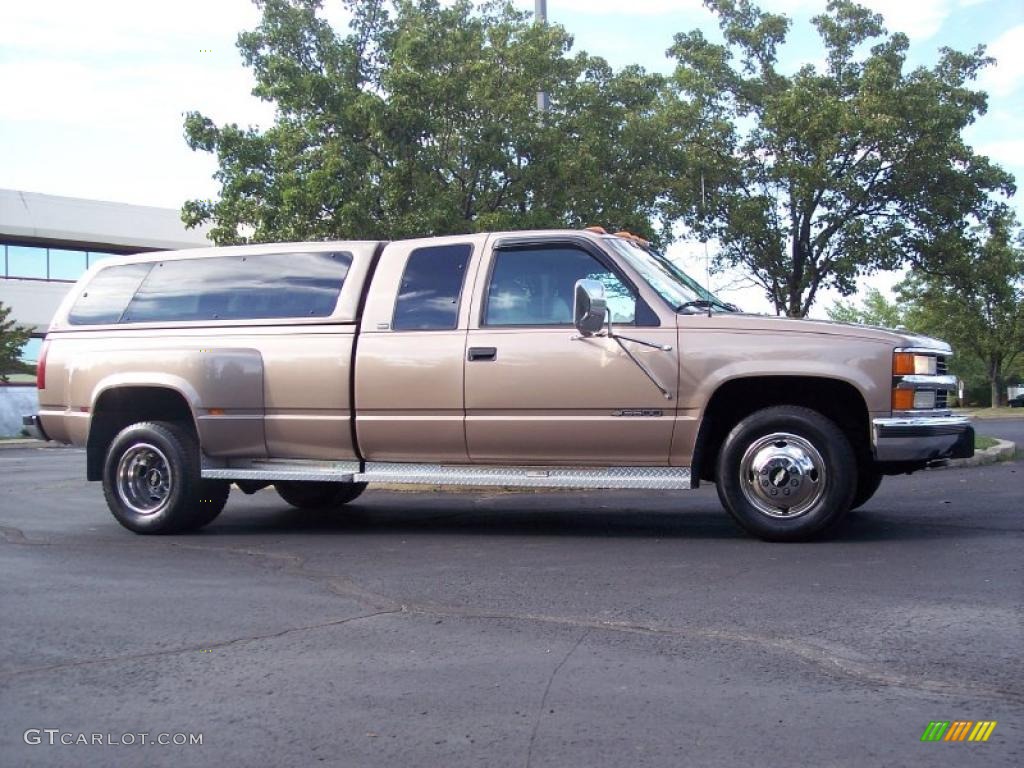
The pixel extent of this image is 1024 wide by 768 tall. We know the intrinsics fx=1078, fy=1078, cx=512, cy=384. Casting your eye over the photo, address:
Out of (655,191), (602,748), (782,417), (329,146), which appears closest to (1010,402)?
(655,191)

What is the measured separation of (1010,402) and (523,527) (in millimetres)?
55979

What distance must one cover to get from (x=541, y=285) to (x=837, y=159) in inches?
515

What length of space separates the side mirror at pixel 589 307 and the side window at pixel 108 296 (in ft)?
12.4

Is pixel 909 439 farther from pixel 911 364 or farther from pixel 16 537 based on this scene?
pixel 16 537

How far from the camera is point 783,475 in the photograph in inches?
271

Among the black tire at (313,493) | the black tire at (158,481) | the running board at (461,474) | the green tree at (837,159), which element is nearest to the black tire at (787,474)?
the running board at (461,474)

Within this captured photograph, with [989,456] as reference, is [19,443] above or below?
below

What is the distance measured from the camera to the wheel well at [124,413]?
8.39m

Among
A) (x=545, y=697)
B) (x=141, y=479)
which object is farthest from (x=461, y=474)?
(x=545, y=697)

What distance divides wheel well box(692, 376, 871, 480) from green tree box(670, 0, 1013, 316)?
37.1 feet

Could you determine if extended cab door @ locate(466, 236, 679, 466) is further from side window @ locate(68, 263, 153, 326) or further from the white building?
the white building

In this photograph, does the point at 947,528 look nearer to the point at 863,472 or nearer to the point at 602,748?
the point at 863,472

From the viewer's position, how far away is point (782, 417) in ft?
22.7

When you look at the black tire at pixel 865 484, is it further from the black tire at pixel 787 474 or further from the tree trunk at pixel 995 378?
the tree trunk at pixel 995 378
